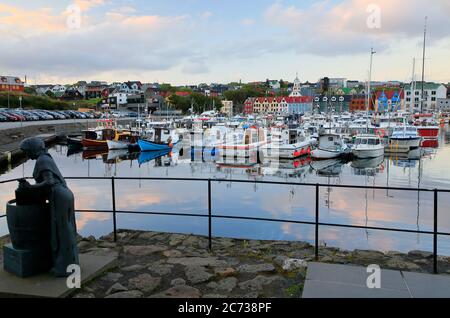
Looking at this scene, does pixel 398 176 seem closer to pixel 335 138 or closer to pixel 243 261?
pixel 335 138

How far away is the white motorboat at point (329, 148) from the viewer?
43.7 m

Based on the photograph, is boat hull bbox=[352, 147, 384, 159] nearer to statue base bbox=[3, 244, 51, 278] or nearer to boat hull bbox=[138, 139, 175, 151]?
boat hull bbox=[138, 139, 175, 151]

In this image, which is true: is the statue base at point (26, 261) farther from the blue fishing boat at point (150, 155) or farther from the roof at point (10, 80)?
the roof at point (10, 80)

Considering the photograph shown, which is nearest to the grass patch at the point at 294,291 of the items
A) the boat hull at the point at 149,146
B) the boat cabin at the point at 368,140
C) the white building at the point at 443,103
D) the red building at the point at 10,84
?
the boat cabin at the point at 368,140

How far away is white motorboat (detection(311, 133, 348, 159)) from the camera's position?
143 ft

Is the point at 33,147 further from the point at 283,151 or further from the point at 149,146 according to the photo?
the point at 149,146

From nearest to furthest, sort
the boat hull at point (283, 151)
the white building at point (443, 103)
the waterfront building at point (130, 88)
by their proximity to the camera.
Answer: the boat hull at point (283, 151)
the white building at point (443, 103)
the waterfront building at point (130, 88)

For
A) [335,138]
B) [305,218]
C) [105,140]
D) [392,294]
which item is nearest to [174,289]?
[392,294]

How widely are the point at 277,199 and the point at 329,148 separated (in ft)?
83.5

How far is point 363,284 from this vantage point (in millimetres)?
5301

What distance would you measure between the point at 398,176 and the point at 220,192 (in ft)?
55.1

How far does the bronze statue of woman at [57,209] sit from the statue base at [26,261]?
0.51 ft

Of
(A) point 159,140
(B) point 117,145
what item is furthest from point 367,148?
(B) point 117,145
